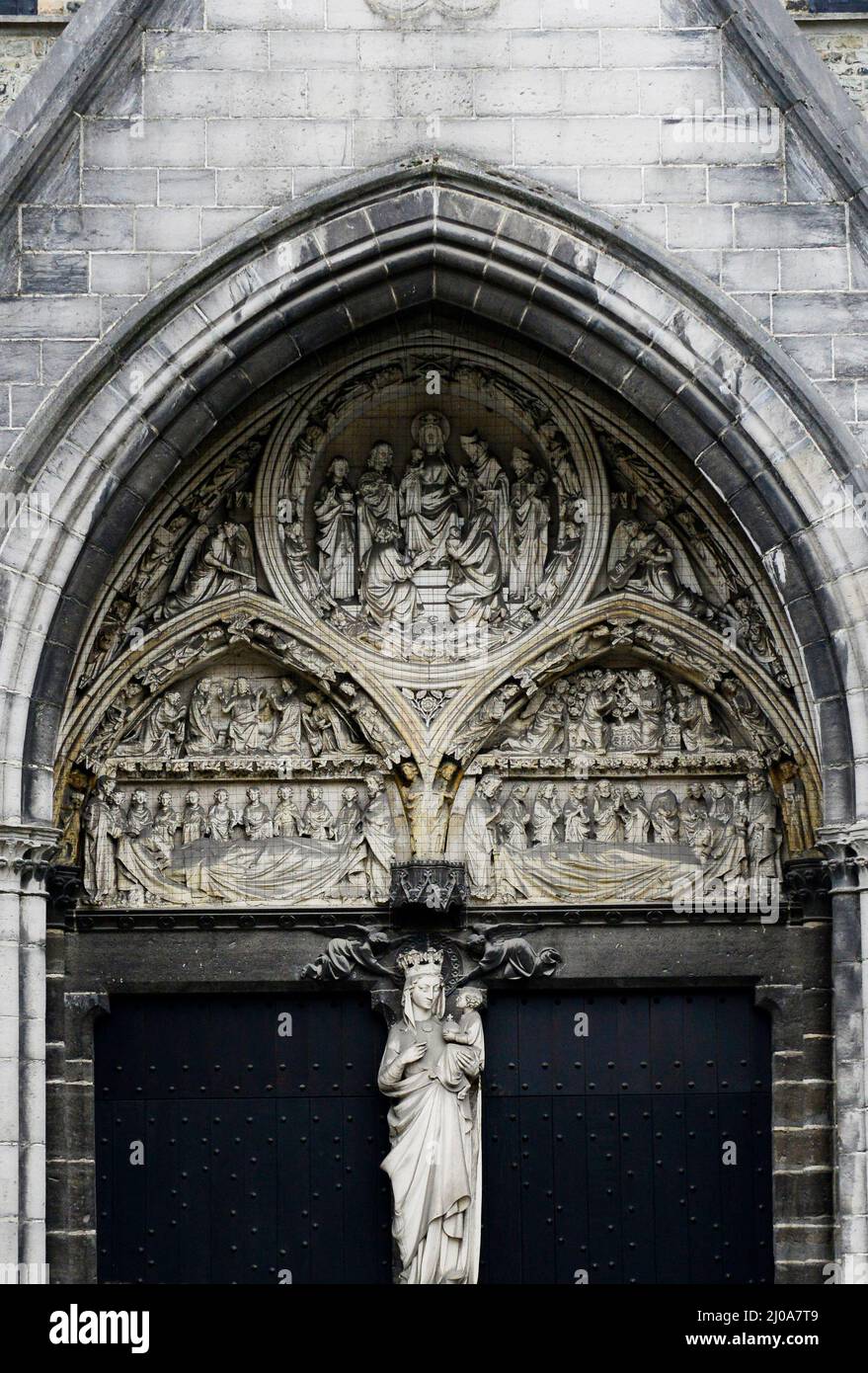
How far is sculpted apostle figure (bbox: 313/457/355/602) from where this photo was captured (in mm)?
13195

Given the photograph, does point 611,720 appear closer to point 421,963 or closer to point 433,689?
point 433,689

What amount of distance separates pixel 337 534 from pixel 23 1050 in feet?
9.97

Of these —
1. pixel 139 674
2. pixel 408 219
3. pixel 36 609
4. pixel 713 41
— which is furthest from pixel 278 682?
pixel 713 41

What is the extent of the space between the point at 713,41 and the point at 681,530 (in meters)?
2.31

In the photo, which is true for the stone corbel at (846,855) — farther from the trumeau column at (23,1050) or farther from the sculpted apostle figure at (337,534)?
the trumeau column at (23,1050)

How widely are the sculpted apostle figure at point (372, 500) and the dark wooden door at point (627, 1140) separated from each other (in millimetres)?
2364

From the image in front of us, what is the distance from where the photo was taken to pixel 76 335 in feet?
39.8

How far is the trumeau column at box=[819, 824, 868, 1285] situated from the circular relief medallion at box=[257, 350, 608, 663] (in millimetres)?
1971

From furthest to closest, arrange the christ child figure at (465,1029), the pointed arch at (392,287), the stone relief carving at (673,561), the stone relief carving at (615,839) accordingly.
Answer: the stone relief carving at (615,839)
the stone relief carving at (673,561)
the christ child figure at (465,1029)
the pointed arch at (392,287)

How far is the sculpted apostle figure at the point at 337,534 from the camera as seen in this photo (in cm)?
1320

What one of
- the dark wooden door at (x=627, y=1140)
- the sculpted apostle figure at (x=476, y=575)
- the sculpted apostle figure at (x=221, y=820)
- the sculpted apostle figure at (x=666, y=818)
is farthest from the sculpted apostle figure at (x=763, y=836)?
the sculpted apostle figure at (x=221, y=820)

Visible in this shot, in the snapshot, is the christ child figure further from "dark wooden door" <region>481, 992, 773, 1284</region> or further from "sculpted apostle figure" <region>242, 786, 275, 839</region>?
"sculpted apostle figure" <region>242, 786, 275, 839</region>

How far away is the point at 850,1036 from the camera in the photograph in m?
12.0

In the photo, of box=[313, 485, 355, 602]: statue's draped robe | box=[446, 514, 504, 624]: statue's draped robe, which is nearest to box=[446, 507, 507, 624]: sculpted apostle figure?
box=[446, 514, 504, 624]: statue's draped robe
